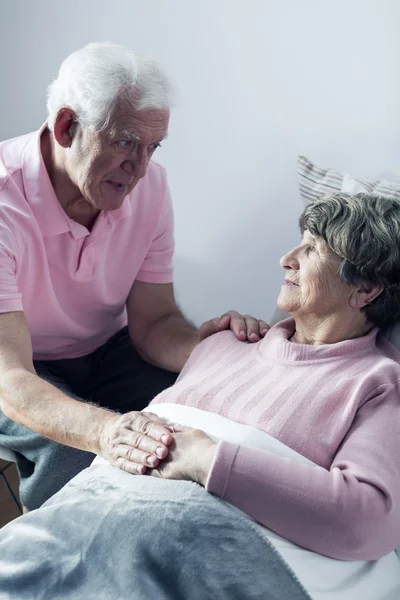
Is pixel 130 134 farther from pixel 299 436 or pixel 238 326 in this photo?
pixel 299 436

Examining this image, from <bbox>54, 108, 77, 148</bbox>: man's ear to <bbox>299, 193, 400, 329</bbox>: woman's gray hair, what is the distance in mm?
605

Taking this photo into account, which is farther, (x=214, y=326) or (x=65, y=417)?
→ (x=214, y=326)

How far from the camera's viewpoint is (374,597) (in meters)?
1.40

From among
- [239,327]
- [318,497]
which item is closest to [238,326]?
[239,327]

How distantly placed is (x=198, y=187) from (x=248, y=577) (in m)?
1.50

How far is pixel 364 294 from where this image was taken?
1.63 m

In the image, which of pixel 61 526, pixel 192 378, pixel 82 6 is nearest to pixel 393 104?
pixel 192 378

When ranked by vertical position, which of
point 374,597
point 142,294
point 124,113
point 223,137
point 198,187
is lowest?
point 374,597

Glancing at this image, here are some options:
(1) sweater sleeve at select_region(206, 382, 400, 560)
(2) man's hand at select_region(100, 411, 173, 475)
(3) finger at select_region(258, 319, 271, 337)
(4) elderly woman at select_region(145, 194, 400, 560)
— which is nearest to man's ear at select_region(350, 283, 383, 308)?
(4) elderly woman at select_region(145, 194, 400, 560)

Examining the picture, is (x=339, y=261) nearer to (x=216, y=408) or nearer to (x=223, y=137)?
(x=216, y=408)

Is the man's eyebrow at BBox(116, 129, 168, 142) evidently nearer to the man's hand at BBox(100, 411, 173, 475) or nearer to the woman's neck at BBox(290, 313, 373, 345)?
the woman's neck at BBox(290, 313, 373, 345)

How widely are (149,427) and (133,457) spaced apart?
0.06 metres

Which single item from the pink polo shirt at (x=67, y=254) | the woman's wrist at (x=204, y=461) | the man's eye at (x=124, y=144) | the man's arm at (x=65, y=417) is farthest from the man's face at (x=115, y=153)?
the woman's wrist at (x=204, y=461)

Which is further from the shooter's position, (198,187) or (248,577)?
(198,187)
